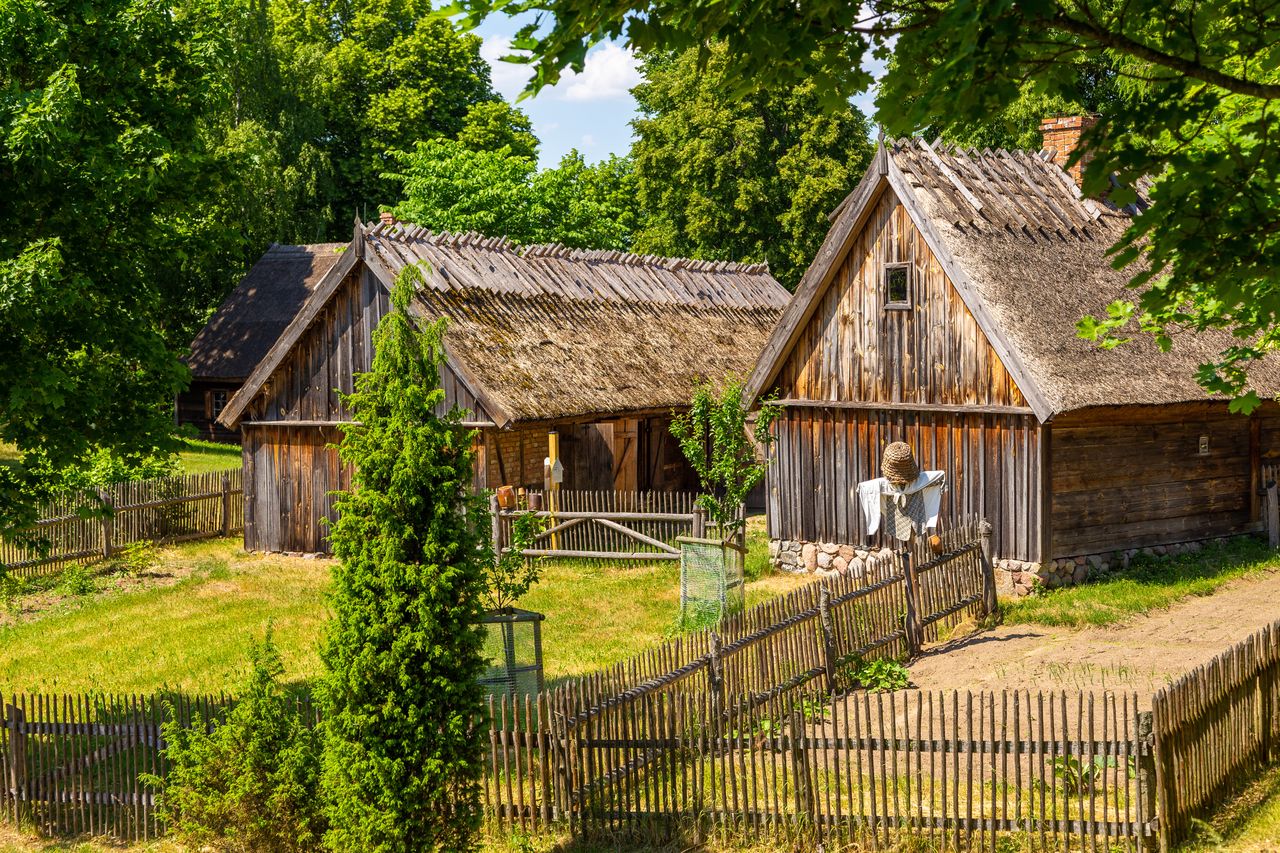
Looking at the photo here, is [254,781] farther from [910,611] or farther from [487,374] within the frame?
[487,374]

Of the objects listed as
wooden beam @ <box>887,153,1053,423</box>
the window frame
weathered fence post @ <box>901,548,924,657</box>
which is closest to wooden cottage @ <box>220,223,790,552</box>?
the window frame

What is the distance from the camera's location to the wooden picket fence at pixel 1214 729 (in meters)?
8.43

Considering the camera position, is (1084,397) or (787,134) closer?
(1084,397)

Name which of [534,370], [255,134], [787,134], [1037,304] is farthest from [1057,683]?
[255,134]

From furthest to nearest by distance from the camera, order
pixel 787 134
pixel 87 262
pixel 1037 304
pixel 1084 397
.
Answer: pixel 787 134 → pixel 1037 304 → pixel 1084 397 → pixel 87 262

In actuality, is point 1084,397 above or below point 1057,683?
above

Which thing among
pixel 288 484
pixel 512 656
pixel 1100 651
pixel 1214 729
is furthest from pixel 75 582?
pixel 1214 729

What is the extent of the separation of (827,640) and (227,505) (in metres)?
15.3

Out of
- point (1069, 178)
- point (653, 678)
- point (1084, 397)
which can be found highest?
point (1069, 178)

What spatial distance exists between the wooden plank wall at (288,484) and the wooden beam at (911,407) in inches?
325

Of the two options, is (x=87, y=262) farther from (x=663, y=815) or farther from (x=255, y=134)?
(x=255, y=134)

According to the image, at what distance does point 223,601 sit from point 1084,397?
1251 centimetres

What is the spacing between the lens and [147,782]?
10.4 m

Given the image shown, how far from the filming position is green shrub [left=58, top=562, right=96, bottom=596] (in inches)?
760
